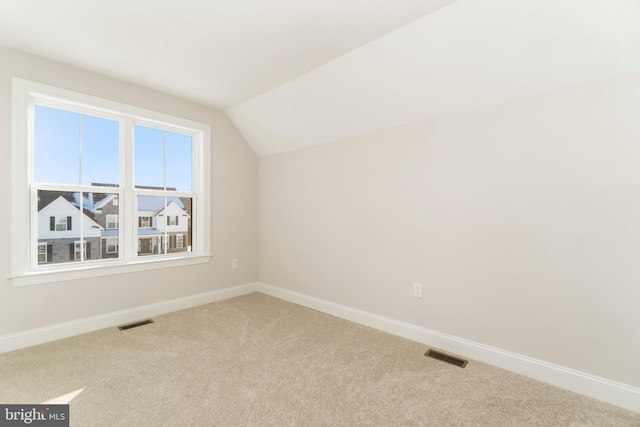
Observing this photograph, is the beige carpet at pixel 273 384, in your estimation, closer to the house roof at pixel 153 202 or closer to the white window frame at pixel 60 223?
the white window frame at pixel 60 223

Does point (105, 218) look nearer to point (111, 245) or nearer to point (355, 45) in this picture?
point (111, 245)

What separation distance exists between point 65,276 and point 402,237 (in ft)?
10.3

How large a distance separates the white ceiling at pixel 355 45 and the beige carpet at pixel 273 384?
6.66 feet

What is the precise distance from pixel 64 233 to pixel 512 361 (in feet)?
13.0

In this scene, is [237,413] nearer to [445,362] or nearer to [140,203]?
[445,362]

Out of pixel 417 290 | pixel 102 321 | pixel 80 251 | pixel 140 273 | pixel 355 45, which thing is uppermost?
pixel 355 45

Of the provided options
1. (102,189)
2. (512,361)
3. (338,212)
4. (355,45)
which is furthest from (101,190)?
(512,361)

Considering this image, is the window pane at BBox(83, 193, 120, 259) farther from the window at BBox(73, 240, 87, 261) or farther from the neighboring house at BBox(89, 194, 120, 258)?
the window at BBox(73, 240, 87, 261)

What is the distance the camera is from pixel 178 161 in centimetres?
350

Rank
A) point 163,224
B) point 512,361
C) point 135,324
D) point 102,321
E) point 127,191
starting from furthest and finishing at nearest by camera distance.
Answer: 1. point 163,224
2. point 127,191
3. point 135,324
4. point 102,321
5. point 512,361

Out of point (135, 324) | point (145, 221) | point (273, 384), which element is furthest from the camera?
point (145, 221)

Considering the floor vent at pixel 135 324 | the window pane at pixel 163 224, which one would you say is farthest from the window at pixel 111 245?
the floor vent at pixel 135 324

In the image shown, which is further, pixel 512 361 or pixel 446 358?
pixel 446 358

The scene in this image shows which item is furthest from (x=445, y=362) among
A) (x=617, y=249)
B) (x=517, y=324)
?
(x=617, y=249)
